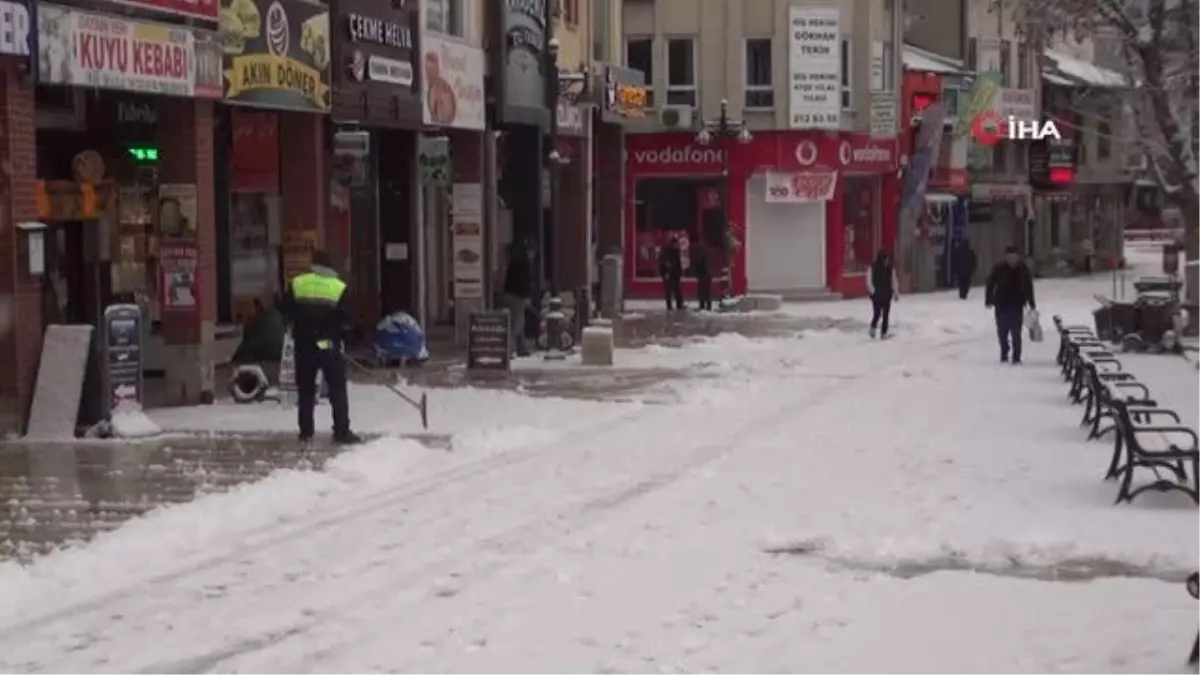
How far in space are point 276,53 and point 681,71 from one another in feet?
96.9

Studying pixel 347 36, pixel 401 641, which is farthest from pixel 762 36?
pixel 401 641

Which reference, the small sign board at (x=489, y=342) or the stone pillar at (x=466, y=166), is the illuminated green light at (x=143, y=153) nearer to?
the small sign board at (x=489, y=342)

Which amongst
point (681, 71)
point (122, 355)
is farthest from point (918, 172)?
point (122, 355)

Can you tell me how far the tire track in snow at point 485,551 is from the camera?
1044 centimetres

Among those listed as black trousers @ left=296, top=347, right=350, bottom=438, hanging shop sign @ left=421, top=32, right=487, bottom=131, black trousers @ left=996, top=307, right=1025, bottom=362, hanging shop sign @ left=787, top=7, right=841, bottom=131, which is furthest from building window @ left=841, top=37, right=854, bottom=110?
black trousers @ left=296, top=347, right=350, bottom=438

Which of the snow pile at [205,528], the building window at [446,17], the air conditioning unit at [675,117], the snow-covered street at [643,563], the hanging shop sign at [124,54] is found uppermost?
the building window at [446,17]

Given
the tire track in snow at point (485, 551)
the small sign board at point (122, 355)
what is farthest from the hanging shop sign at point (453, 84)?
the tire track in snow at point (485, 551)

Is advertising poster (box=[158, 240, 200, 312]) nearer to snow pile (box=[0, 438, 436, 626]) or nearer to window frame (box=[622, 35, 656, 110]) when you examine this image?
snow pile (box=[0, 438, 436, 626])

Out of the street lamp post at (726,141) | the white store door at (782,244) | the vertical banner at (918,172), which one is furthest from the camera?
the vertical banner at (918,172)

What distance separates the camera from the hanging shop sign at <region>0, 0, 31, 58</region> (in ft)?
57.3

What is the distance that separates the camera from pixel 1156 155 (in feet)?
115

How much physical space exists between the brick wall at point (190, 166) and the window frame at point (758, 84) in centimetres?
3052

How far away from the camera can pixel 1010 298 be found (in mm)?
29312

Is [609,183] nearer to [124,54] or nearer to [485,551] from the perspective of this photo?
[124,54]
